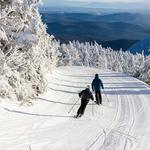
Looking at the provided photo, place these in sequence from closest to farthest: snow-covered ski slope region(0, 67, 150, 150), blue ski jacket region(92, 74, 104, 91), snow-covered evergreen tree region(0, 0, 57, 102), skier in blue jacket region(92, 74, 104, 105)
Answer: snow-covered ski slope region(0, 67, 150, 150) < snow-covered evergreen tree region(0, 0, 57, 102) < skier in blue jacket region(92, 74, 104, 105) < blue ski jacket region(92, 74, 104, 91)

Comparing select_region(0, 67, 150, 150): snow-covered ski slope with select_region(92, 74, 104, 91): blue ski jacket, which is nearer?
select_region(0, 67, 150, 150): snow-covered ski slope

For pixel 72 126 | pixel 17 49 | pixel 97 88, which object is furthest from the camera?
pixel 97 88

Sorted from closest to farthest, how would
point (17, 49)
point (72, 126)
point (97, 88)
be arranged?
1. point (72, 126)
2. point (17, 49)
3. point (97, 88)

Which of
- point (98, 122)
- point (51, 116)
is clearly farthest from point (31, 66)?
point (98, 122)

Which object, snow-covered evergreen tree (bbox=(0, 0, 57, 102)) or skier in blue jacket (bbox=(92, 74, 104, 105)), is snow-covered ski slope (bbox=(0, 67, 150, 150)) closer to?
skier in blue jacket (bbox=(92, 74, 104, 105))

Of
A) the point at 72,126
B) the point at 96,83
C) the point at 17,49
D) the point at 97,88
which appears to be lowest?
the point at 97,88

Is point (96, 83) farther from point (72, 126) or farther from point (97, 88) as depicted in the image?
point (72, 126)

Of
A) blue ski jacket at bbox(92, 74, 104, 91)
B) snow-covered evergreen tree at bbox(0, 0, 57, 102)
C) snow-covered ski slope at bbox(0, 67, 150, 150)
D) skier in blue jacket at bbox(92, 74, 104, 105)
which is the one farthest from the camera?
blue ski jacket at bbox(92, 74, 104, 91)

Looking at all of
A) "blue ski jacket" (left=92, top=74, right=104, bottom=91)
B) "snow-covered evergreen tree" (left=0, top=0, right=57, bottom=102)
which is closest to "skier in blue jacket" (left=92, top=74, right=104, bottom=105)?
"blue ski jacket" (left=92, top=74, right=104, bottom=91)

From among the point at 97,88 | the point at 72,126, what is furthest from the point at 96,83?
the point at 72,126

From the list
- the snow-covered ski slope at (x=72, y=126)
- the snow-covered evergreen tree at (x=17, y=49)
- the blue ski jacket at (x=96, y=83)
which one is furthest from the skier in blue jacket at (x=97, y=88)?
the snow-covered evergreen tree at (x=17, y=49)

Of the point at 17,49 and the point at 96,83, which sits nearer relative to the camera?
the point at 17,49

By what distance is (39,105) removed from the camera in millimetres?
20953

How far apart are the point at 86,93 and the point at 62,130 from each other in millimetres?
3739
